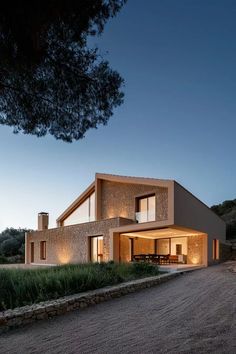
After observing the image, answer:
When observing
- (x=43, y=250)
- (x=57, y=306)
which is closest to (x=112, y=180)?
(x=43, y=250)

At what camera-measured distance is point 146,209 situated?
2011 cm

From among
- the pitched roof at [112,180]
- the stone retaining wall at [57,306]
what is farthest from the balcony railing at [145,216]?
the stone retaining wall at [57,306]

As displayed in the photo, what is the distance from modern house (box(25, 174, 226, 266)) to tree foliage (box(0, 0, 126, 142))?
930 cm

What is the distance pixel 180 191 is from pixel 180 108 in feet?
15.2

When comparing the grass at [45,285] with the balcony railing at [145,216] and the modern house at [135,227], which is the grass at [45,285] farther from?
the balcony railing at [145,216]

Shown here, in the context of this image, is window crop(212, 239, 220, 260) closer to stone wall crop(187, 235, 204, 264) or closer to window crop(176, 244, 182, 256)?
window crop(176, 244, 182, 256)

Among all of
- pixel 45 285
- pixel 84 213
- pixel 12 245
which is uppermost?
pixel 84 213

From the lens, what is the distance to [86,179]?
27.5m

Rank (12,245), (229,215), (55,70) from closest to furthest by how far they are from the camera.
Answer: (55,70) → (12,245) → (229,215)

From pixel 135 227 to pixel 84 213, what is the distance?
7791mm

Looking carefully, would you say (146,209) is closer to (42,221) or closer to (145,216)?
(145,216)

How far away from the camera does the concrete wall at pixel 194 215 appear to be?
16688mm

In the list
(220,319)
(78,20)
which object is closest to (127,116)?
(78,20)

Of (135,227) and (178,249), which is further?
(178,249)
